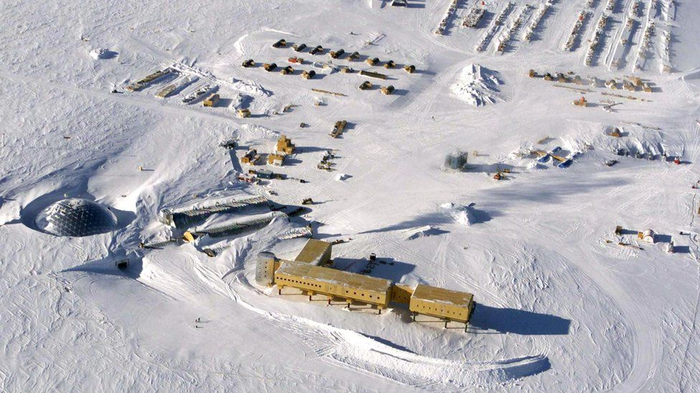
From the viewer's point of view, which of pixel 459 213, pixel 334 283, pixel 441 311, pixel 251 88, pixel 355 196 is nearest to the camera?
pixel 441 311

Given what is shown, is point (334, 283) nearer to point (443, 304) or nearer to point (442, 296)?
point (442, 296)

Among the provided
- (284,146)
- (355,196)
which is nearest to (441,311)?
(355,196)

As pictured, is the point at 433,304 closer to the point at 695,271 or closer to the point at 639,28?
the point at 695,271

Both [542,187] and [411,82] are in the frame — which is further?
[411,82]

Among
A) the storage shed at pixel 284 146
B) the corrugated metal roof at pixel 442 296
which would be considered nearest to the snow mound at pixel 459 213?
the corrugated metal roof at pixel 442 296

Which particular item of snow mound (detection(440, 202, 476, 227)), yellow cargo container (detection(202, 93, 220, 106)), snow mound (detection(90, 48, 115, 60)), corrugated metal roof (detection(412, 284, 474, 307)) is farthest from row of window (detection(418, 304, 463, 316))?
snow mound (detection(90, 48, 115, 60))

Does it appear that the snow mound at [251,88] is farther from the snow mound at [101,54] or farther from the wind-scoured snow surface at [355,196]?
the snow mound at [101,54]

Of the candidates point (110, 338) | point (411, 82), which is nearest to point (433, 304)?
point (110, 338)
